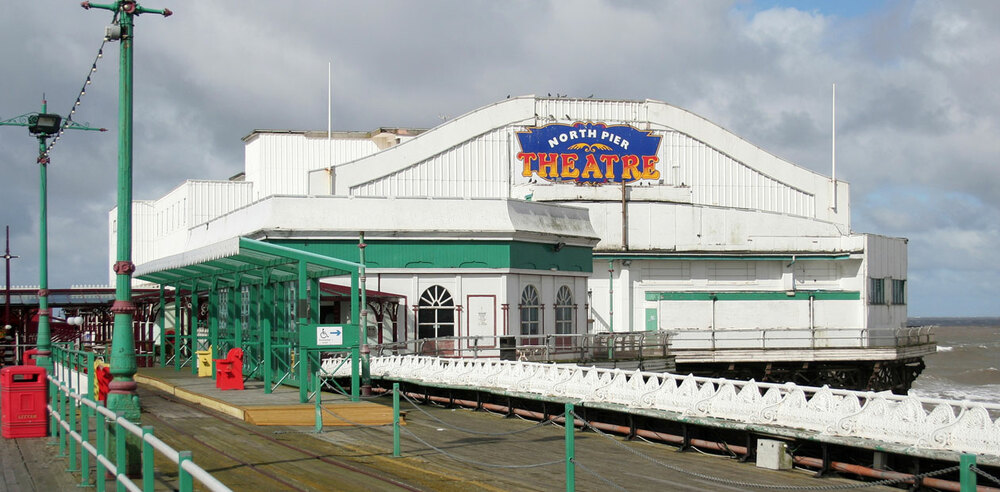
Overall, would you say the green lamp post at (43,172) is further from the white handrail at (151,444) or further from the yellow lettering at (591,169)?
the yellow lettering at (591,169)

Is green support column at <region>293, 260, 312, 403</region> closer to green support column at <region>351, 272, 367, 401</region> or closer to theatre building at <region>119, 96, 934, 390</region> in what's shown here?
green support column at <region>351, 272, 367, 401</region>

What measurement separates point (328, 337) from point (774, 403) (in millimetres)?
9231

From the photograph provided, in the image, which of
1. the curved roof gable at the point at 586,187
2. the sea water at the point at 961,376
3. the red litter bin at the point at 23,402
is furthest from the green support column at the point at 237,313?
the sea water at the point at 961,376

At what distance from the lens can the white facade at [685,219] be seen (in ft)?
164

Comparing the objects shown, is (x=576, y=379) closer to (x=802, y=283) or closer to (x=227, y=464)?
(x=227, y=464)

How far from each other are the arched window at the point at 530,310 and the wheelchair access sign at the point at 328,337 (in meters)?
17.4

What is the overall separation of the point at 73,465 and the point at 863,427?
12226mm

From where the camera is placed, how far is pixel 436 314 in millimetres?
39188

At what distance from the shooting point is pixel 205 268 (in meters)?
29.9

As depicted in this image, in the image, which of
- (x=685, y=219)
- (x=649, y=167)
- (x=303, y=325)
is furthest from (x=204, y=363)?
(x=649, y=167)

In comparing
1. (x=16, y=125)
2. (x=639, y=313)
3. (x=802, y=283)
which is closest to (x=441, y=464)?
(x=16, y=125)

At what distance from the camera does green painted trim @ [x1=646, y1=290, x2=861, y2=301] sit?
4897 centimetres

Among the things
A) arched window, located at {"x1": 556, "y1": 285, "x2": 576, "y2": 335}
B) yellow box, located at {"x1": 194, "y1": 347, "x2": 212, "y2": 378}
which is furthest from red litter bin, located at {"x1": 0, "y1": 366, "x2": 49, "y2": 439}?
arched window, located at {"x1": 556, "y1": 285, "x2": 576, "y2": 335}

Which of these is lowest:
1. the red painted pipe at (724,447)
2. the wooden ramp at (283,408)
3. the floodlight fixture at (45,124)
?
the red painted pipe at (724,447)
